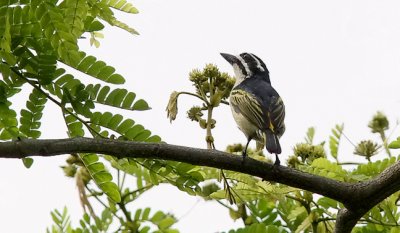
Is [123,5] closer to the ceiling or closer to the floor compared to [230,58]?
closer to the floor

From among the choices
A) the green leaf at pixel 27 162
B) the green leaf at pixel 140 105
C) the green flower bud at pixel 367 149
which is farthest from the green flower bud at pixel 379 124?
the green leaf at pixel 27 162

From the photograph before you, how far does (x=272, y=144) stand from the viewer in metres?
4.03

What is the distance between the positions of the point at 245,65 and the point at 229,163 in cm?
324

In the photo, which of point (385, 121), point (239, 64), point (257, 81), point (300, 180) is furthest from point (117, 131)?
point (239, 64)

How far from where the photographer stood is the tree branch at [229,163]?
107 inches

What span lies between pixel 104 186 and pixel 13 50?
0.86 meters

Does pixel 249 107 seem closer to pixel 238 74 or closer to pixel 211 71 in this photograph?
pixel 211 71

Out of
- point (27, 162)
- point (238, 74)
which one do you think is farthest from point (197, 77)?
point (238, 74)

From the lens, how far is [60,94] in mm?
3125

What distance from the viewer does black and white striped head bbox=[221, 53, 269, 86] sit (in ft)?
19.7

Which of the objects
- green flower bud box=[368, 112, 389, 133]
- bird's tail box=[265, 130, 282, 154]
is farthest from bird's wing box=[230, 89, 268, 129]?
green flower bud box=[368, 112, 389, 133]

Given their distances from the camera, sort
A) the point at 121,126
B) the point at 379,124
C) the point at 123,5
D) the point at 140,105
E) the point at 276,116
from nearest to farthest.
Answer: the point at 140,105 < the point at 121,126 < the point at 123,5 < the point at 379,124 < the point at 276,116

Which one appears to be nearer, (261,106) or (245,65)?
(261,106)

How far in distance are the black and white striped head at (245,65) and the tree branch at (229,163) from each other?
9.74ft
